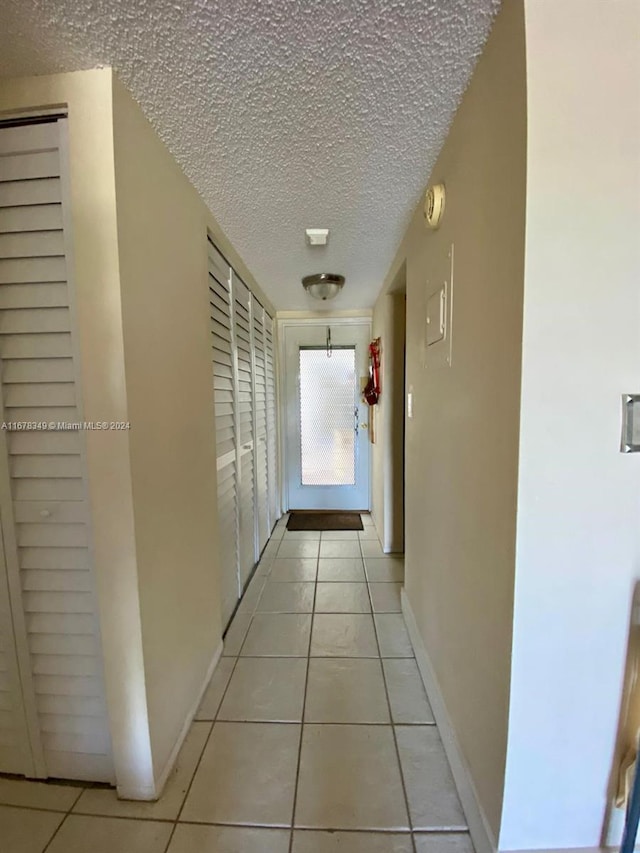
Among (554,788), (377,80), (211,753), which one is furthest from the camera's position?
(211,753)

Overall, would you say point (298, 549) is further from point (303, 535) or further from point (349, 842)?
point (349, 842)

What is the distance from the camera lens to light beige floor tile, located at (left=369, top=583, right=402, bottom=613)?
2057 mm

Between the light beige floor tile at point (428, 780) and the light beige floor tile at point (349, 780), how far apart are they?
35mm

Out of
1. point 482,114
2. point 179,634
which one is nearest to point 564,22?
point 482,114

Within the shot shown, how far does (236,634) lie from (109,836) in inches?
34.9

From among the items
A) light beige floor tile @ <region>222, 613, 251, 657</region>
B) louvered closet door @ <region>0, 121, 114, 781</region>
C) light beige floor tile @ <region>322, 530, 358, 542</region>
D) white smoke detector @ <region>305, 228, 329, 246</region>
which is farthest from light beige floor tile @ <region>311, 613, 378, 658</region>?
white smoke detector @ <region>305, 228, 329, 246</region>

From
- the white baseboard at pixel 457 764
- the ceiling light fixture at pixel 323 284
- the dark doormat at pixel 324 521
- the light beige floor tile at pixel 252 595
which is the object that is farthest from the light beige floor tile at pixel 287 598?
the ceiling light fixture at pixel 323 284

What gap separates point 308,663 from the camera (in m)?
1.65

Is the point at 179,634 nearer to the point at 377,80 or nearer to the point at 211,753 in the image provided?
the point at 211,753

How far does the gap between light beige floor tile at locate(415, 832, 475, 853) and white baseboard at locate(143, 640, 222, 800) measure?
77 centimetres

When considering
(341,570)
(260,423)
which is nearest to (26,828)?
(341,570)

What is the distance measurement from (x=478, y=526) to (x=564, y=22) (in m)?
1.09

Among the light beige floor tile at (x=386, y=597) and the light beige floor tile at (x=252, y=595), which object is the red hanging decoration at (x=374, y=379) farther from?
the light beige floor tile at (x=252, y=595)

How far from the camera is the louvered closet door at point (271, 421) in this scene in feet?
10.3
